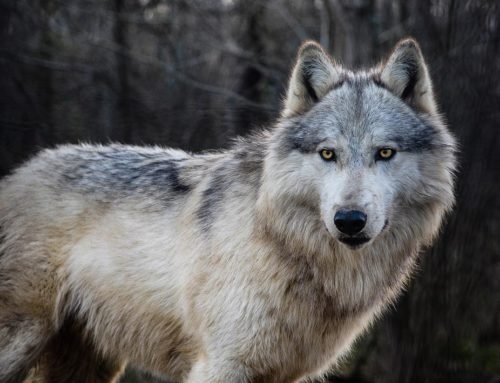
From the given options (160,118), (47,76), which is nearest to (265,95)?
(160,118)

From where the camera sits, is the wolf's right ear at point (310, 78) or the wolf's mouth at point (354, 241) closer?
the wolf's mouth at point (354, 241)

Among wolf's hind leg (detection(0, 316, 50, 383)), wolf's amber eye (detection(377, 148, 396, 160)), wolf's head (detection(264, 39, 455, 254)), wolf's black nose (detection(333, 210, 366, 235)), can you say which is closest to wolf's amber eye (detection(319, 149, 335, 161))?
wolf's head (detection(264, 39, 455, 254))

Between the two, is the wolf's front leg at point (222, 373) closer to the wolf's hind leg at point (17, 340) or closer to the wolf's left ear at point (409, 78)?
the wolf's hind leg at point (17, 340)

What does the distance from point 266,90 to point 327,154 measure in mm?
→ 7524

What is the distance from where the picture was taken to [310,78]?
4.75m

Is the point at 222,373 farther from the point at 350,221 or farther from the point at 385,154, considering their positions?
the point at 385,154

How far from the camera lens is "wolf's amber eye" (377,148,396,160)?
432 cm

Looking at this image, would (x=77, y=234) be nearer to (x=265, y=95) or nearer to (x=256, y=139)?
(x=256, y=139)

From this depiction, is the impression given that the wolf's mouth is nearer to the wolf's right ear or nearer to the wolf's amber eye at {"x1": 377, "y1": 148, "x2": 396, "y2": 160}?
the wolf's amber eye at {"x1": 377, "y1": 148, "x2": 396, "y2": 160}

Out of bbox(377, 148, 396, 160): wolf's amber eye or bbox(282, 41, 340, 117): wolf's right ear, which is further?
bbox(282, 41, 340, 117): wolf's right ear

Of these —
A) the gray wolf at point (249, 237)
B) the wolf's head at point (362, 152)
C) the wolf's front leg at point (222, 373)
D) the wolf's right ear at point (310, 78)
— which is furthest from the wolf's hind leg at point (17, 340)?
the wolf's right ear at point (310, 78)

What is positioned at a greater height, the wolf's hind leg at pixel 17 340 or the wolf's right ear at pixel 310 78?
the wolf's right ear at pixel 310 78

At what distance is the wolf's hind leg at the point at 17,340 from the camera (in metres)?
5.14

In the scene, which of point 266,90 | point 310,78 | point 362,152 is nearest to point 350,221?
point 362,152
